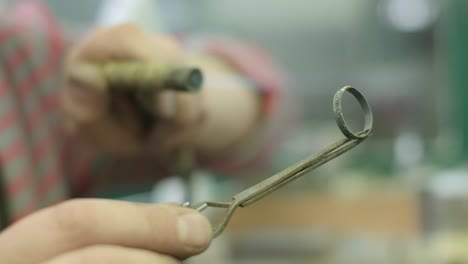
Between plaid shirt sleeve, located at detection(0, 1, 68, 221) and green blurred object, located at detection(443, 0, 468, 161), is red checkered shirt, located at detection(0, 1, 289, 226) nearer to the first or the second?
plaid shirt sleeve, located at detection(0, 1, 68, 221)

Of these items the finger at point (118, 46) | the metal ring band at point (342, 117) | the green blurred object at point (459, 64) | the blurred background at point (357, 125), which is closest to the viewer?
the metal ring band at point (342, 117)

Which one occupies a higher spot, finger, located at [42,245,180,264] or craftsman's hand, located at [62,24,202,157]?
craftsman's hand, located at [62,24,202,157]

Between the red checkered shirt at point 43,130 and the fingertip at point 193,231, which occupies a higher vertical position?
the red checkered shirt at point 43,130

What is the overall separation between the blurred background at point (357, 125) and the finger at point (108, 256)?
33 cm

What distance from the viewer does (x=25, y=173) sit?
1.23 ft

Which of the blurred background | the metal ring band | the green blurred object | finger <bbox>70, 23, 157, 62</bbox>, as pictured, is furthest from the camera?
the green blurred object

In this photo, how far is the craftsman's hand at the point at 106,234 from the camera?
17 cm

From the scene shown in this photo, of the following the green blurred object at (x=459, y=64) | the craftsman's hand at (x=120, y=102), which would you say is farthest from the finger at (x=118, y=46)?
the green blurred object at (x=459, y=64)

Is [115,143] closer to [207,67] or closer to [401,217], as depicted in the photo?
[207,67]

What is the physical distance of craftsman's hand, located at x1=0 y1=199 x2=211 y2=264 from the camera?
0.17 metres

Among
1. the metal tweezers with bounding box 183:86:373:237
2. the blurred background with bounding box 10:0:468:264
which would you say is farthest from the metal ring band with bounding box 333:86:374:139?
the blurred background with bounding box 10:0:468:264

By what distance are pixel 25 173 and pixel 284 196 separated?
1.50 ft

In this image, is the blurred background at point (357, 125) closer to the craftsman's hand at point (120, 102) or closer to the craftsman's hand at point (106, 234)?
the craftsman's hand at point (120, 102)

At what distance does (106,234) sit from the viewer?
175 millimetres
